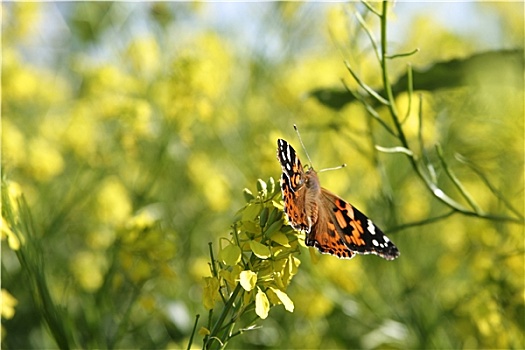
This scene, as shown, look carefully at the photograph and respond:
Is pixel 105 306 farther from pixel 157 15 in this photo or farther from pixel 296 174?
pixel 157 15

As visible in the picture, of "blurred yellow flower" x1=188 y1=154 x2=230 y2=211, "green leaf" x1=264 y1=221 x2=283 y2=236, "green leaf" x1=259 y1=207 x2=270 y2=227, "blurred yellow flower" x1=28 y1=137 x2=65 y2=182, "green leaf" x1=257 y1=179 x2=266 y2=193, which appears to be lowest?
"blurred yellow flower" x1=188 y1=154 x2=230 y2=211

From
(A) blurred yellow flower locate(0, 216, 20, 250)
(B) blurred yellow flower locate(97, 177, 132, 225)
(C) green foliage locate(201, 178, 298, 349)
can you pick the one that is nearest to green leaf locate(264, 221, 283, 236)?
(C) green foliage locate(201, 178, 298, 349)

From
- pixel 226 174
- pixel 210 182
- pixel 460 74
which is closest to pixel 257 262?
pixel 460 74

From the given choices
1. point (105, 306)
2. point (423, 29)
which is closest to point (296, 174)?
point (105, 306)

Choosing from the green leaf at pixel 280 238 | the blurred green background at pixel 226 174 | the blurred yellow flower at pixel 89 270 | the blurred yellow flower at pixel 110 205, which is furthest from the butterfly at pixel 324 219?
the blurred yellow flower at pixel 110 205

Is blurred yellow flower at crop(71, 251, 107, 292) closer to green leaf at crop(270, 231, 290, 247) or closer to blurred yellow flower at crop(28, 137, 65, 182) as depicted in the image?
blurred yellow flower at crop(28, 137, 65, 182)

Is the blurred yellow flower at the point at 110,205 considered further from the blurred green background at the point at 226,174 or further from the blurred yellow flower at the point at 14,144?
the blurred yellow flower at the point at 14,144
